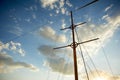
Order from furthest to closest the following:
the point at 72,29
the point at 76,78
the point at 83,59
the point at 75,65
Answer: the point at 72,29, the point at 83,59, the point at 75,65, the point at 76,78

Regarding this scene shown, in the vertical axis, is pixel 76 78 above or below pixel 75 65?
below

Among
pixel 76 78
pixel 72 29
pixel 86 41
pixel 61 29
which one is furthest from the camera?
pixel 61 29

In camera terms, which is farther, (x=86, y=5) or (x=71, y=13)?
(x=71, y=13)

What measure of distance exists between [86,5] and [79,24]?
3.83 meters

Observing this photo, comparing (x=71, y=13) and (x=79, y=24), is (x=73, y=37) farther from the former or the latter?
(x=71, y=13)

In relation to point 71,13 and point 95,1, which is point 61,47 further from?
point 95,1

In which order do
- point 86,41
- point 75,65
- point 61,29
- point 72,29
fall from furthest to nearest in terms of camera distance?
point 61,29, point 72,29, point 86,41, point 75,65

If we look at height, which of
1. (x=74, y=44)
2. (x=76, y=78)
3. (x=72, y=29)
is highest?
(x=72, y=29)

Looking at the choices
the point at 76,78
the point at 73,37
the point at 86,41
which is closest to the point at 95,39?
the point at 86,41

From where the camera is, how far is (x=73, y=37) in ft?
64.3

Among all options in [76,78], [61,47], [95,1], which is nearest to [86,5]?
[95,1]

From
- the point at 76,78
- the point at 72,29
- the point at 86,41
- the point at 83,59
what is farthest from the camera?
the point at 72,29

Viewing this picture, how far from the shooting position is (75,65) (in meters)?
16.3

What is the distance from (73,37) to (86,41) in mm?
2117
